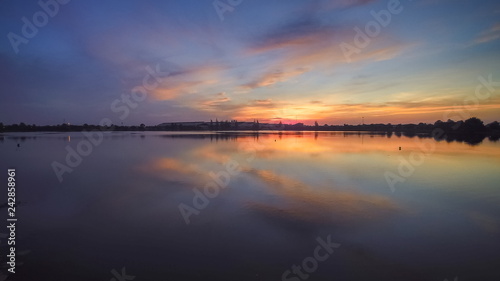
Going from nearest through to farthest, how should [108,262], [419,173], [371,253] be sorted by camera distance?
[108,262], [371,253], [419,173]

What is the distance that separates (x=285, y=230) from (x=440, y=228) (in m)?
6.11

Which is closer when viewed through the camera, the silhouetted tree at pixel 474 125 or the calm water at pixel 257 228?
the calm water at pixel 257 228

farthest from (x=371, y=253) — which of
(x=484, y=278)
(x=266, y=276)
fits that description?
(x=266, y=276)

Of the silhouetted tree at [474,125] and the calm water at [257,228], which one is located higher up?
the silhouetted tree at [474,125]

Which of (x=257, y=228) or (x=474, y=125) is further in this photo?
(x=474, y=125)

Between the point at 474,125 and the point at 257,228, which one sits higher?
the point at 474,125

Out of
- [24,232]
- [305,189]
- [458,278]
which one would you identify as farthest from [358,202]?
[24,232]

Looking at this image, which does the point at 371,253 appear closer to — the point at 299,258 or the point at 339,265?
the point at 339,265

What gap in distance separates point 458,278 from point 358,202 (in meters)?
6.36

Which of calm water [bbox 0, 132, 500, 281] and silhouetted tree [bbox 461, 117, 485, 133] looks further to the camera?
silhouetted tree [bbox 461, 117, 485, 133]

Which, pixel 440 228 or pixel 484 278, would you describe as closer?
pixel 484 278

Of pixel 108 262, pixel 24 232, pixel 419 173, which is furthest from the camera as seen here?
pixel 419 173

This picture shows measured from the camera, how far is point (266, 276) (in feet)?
22.9

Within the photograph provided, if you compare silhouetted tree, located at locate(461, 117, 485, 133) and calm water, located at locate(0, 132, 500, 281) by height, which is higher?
silhouetted tree, located at locate(461, 117, 485, 133)
